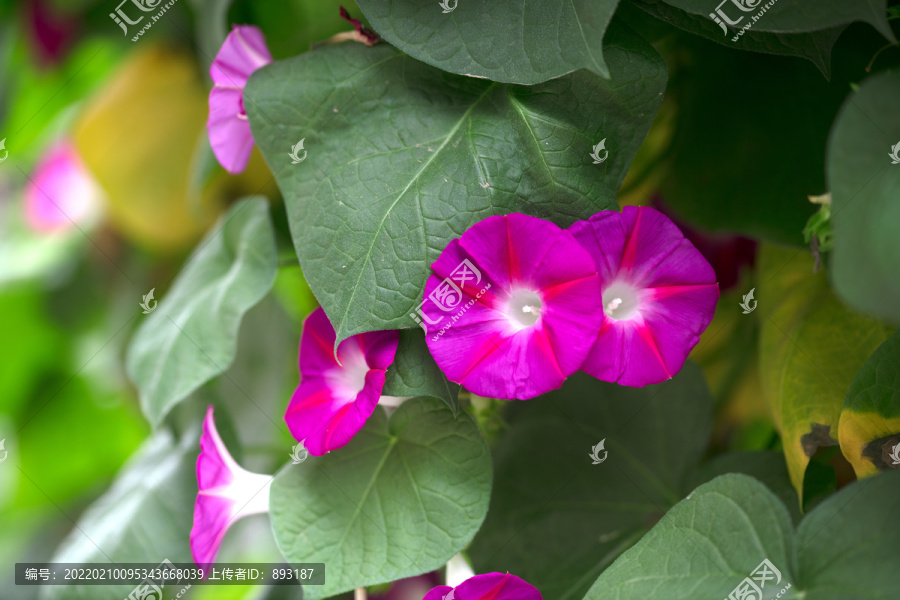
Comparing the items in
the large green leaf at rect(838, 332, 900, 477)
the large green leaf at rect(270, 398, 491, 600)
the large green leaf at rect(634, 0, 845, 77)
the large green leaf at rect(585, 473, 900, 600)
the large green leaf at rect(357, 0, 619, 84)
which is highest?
the large green leaf at rect(357, 0, 619, 84)

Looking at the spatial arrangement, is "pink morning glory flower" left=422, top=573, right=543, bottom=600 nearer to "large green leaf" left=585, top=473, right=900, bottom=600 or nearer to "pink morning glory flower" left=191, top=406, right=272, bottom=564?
"large green leaf" left=585, top=473, right=900, bottom=600

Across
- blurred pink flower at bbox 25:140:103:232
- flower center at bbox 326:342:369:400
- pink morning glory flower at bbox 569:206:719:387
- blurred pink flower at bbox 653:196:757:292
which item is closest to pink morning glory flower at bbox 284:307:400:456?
flower center at bbox 326:342:369:400

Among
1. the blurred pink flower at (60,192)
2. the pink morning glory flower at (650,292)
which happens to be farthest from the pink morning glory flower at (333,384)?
the blurred pink flower at (60,192)

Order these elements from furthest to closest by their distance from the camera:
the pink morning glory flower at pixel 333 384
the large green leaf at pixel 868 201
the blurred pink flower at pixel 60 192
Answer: the blurred pink flower at pixel 60 192 < the pink morning glory flower at pixel 333 384 < the large green leaf at pixel 868 201

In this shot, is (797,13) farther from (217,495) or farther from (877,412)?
(217,495)

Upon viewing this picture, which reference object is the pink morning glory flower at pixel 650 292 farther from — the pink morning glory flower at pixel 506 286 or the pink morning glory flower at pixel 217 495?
the pink morning glory flower at pixel 217 495

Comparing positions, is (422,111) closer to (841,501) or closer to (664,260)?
(664,260)

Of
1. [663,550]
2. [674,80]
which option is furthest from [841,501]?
[674,80]
